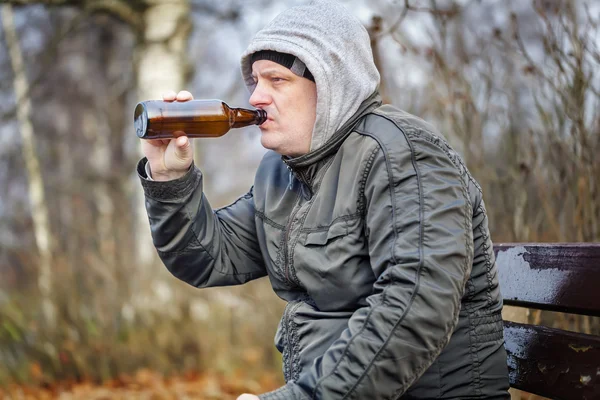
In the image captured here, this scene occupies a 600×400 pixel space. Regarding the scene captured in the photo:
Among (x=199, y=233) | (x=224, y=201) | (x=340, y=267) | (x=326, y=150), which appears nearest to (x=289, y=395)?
(x=340, y=267)

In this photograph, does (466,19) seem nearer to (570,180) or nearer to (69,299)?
(570,180)

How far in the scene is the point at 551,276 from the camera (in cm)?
207

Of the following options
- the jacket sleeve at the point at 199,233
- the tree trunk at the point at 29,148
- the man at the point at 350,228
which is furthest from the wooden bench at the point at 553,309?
the tree trunk at the point at 29,148

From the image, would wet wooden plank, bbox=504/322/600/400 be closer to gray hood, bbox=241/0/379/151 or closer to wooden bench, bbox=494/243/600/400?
wooden bench, bbox=494/243/600/400

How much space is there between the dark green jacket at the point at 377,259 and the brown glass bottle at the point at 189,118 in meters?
0.16

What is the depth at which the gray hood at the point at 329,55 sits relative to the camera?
204cm

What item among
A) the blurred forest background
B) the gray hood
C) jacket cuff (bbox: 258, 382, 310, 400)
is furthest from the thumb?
the blurred forest background

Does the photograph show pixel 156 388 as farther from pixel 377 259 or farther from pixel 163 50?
pixel 377 259

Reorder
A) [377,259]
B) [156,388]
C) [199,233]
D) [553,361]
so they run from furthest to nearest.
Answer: [156,388] → [199,233] → [553,361] → [377,259]

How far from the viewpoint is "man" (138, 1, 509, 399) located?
169 centimetres

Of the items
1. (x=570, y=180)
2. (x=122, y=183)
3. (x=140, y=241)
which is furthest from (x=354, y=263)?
(x=122, y=183)

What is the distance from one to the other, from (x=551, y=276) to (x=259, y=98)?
3.02 ft

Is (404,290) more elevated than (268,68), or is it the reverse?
(268,68)

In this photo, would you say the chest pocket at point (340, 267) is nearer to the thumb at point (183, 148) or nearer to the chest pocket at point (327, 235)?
the chest pocket at point (327, 235)
